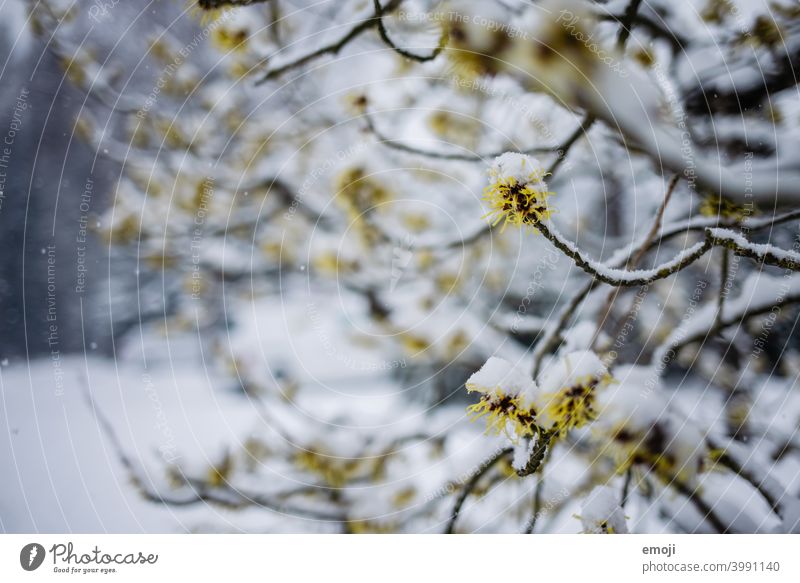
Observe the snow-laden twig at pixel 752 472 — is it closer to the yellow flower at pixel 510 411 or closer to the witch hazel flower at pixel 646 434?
the witch hazel flower at pixel 646 434

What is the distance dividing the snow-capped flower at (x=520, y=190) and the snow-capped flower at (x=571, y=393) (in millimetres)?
105

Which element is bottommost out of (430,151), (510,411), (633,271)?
(510,411)

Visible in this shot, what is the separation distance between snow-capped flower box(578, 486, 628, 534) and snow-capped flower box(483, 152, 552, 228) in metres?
0.25

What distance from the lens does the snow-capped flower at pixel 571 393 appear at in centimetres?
30

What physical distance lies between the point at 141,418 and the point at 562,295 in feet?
1.41

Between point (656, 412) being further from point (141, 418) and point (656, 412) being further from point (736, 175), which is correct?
point (141, 418)

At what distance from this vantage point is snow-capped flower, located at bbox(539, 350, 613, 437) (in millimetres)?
305

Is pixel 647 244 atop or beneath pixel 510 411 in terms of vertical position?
atop

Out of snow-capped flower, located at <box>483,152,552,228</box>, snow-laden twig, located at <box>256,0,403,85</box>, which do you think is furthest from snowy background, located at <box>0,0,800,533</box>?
snow-capped flower, located at <box>483,152,552,228</box>

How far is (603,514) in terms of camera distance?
1.21 feet
